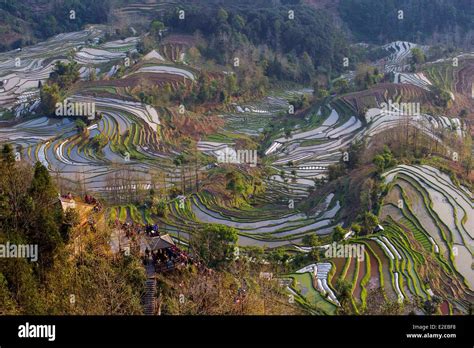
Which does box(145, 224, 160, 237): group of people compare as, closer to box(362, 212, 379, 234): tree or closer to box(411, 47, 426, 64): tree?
box(362, 212, 379, 234): tree

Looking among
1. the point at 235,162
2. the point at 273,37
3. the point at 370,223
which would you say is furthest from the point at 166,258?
the point at 273,37

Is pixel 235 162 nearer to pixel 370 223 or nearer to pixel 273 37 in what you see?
pixel 370 223

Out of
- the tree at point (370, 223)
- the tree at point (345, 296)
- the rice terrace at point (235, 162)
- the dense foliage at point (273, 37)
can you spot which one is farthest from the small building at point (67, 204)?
the dense foliage at point (273, 37)

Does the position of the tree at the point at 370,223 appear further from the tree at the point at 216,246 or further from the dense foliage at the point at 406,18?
the dense foliage at the point at 406,18

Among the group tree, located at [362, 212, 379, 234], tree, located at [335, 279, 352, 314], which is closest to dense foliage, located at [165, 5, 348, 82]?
tree, located at [362, 212, 379, 234]
